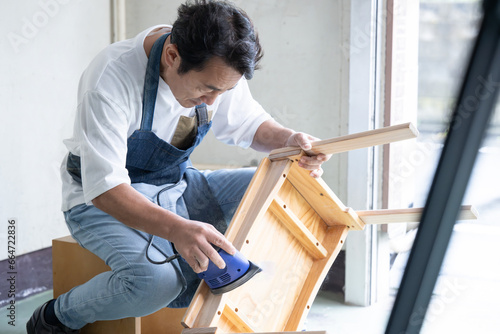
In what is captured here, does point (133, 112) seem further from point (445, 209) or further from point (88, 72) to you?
point (445, 209)

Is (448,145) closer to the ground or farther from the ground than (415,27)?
farther from the ground

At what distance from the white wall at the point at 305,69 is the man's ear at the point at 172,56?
92 cm

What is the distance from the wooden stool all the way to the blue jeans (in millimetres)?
184

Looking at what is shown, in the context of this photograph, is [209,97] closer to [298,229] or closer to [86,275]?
[298,229]

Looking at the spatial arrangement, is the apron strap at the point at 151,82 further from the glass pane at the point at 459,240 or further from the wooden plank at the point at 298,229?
the glass pane at the point at 459,240

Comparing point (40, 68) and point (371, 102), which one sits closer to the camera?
point (371, 102)

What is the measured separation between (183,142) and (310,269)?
21.1 inches

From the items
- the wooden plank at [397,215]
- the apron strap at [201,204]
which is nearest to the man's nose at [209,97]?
the apron strap at [201,204]

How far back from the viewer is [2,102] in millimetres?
2021

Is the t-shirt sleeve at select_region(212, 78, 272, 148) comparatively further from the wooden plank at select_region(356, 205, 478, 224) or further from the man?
the wooden plank at select_region(356, 205, 478, 224)

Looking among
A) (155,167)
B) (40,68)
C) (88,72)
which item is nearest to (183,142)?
(155,167)

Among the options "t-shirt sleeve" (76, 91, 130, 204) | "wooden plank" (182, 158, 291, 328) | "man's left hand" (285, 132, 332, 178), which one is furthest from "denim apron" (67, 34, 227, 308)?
"man's left hand" (285, 132, 332, 178)

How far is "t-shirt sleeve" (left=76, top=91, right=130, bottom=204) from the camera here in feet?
4.01

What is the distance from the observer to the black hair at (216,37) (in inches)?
48.0
